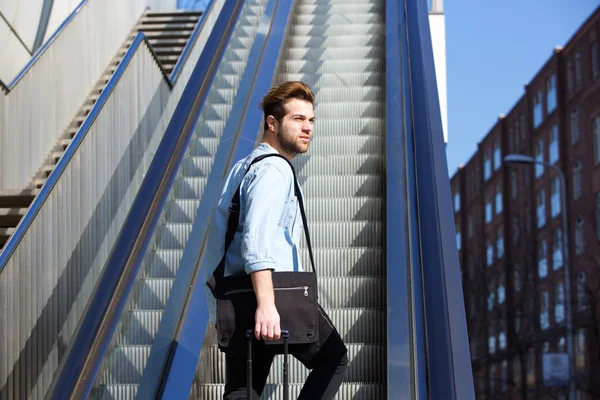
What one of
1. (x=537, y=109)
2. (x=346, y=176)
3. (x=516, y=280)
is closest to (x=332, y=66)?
(x=346, y=176)

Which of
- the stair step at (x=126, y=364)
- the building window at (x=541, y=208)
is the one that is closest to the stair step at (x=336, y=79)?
the stair step at (x=126, y=364)

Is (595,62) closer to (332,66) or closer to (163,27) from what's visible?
(163,27)

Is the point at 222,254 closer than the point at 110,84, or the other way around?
the point at 222,254

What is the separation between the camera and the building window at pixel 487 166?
56750 millimetres

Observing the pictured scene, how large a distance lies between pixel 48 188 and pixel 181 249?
2.02m

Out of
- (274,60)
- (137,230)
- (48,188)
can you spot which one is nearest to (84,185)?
(48,188)

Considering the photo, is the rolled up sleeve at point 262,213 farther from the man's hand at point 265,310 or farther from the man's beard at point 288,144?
the man's beard at point 288,144

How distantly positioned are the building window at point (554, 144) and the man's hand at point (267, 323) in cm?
4148

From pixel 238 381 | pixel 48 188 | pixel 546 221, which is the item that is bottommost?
pixel 238 381

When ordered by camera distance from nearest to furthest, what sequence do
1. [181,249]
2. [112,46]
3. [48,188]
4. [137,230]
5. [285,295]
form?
[285,295] < [137,230] < [181,249] < [48,188] < [112,46]

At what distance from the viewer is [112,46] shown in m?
12.9

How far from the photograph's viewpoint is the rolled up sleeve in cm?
303

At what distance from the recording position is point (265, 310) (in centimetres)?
300

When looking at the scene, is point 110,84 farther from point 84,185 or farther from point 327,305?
point 327,305
